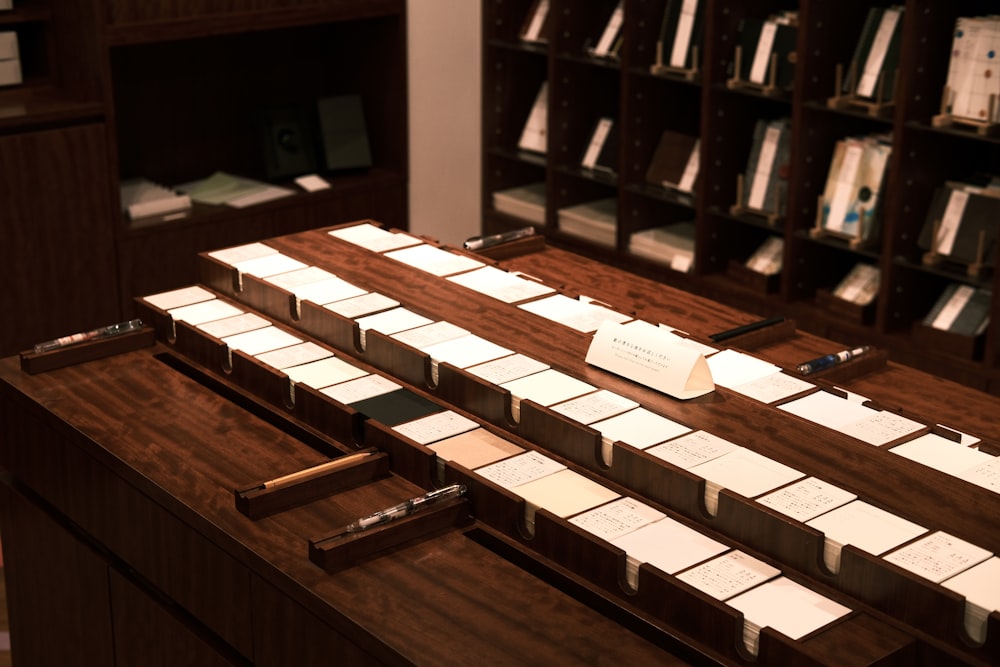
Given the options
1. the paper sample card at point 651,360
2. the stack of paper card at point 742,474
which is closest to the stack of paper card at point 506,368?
the paper sample card at point 651,360

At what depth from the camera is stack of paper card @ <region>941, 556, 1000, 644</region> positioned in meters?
1.82

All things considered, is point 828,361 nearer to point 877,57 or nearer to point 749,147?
point 877,57

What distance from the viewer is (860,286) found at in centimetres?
465

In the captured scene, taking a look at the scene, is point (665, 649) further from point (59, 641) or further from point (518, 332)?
point (59, 641)

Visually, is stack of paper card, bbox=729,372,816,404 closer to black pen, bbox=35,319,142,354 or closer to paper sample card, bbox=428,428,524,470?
paper sample card, bbox=428,428,524,470

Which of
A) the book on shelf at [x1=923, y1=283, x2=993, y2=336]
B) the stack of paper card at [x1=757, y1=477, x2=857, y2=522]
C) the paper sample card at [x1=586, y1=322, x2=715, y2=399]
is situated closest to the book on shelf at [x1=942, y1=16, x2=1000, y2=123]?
the book on shelf at [x1=923, y1=283, x2=993, y2=336]

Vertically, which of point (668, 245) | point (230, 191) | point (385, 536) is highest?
point (385, 536)

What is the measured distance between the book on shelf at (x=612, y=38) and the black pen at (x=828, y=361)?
2.59 metres

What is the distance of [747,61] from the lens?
4.79 meters

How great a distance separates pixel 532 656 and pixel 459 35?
13.6 ft

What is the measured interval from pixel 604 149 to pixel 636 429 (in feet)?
10.4

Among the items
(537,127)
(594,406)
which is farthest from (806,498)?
(537,127)

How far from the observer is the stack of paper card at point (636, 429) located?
7.69ft

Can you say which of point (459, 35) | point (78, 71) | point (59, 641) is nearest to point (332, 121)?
point (459, 35)
